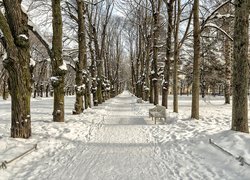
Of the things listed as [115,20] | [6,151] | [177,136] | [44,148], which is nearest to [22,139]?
[44,148]

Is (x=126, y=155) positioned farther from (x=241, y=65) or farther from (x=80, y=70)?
(x=80, y=70)

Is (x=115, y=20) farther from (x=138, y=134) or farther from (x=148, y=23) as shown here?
(x=138, y=134)

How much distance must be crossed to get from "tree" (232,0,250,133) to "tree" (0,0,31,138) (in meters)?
5.99

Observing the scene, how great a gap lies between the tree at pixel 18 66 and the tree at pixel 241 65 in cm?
599

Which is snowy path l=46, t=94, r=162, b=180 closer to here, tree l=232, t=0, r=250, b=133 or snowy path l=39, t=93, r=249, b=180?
snowy path l=39, t=93, r=249, b=180

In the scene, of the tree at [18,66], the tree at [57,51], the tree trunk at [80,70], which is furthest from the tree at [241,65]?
Answer: the tree trunk at [80,70]

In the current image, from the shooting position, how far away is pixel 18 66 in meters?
8.99

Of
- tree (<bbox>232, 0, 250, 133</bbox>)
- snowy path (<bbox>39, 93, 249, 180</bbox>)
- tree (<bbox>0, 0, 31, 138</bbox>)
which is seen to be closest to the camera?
snowy path (<bbox>39, 93, 249, 180</bbox>)

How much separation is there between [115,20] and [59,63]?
99.4 feet

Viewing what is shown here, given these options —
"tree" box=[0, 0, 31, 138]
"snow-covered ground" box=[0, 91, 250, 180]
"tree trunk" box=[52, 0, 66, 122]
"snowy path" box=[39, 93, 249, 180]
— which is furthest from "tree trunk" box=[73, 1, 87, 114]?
"tree" box=[0, 0, 31, 138]

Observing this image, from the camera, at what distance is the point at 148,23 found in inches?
1209

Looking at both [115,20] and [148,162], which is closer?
[148,162]

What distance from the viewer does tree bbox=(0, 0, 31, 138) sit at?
8.92 metres

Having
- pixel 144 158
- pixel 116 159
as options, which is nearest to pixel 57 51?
pixel 116 159
